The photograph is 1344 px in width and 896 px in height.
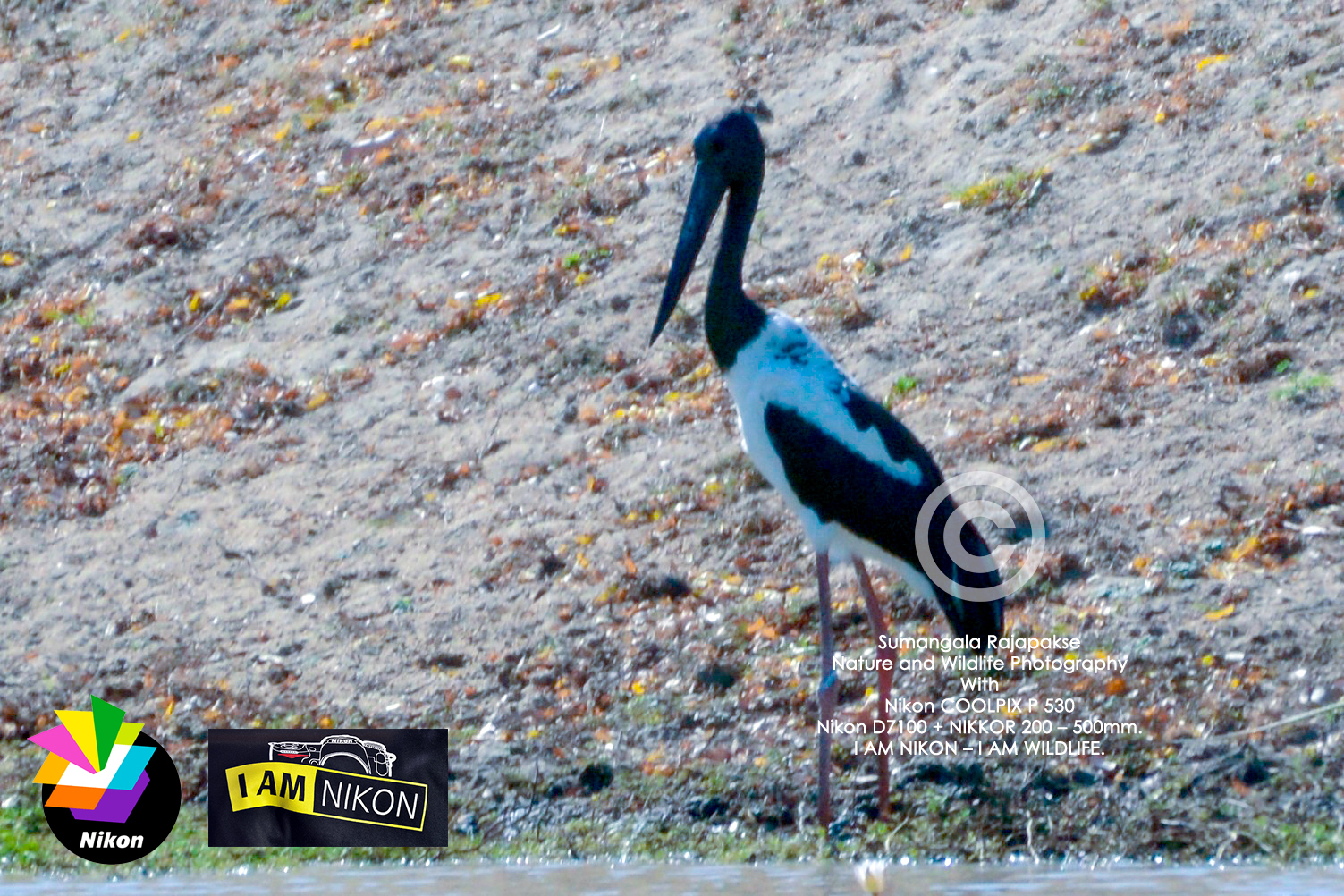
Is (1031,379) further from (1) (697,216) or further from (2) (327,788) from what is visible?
(2) (327,788)

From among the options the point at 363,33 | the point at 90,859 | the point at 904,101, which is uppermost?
the point at 363,33

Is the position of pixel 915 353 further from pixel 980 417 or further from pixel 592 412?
pixel 592 412

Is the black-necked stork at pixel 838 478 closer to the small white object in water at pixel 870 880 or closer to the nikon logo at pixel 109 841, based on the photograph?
the small white object in water at pixel 870 880

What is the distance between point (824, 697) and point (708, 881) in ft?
3.13

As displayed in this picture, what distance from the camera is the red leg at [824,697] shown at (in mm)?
6145

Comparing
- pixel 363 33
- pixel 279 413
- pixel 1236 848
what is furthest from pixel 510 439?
pixel 363 33

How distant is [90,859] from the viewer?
6.33m

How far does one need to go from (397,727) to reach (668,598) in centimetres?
131

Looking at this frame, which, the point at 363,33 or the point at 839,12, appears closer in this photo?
the point at 839,12

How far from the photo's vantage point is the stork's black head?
7.10 meters

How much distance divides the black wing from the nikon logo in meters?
2.56

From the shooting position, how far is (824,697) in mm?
6352

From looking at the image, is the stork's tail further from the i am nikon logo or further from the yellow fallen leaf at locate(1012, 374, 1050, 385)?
the yellow fallen leaf at locate(1012, 374, 1050, 385)

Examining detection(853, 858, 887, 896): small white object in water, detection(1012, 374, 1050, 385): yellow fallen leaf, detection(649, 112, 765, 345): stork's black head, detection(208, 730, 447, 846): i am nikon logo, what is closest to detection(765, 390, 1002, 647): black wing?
detection(649, 112, 765, 345): stork's black head
